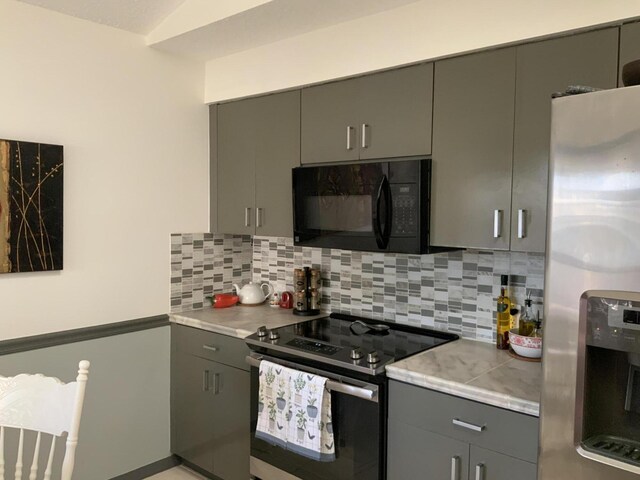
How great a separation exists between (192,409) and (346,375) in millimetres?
1173

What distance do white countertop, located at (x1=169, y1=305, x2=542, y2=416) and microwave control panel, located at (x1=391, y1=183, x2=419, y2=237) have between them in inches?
20.3

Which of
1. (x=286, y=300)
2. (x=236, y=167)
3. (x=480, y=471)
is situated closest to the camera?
(x=480, y=471)

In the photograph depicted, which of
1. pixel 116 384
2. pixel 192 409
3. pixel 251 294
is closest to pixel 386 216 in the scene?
pixel 251 294

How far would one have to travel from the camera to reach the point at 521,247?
6.23ft

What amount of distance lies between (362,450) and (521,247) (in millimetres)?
982

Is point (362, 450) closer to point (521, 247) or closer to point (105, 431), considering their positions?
point (521, 247)

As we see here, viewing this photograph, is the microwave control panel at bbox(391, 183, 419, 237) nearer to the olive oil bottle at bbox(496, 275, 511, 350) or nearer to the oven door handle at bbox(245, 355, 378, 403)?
the olive oil bottle at bbox(496, 275, 511, 350)

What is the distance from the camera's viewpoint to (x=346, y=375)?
2.06 m

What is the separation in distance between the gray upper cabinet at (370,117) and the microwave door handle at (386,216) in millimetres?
154

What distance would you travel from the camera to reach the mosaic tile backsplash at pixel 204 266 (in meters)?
2.97

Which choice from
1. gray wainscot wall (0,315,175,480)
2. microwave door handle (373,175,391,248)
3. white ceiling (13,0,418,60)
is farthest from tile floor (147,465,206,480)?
white ceiling (13,0,418,60)

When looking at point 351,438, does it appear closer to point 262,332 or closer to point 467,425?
point 467,425

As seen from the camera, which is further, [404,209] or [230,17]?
[230,17]

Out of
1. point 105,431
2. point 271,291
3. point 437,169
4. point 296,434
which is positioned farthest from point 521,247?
point 105,431
